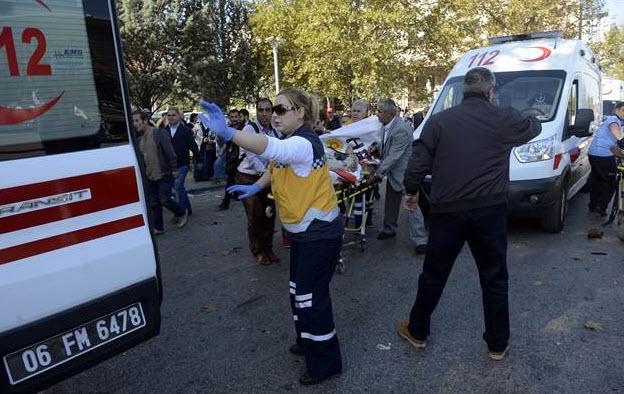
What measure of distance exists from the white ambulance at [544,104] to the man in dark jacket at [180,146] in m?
4.14

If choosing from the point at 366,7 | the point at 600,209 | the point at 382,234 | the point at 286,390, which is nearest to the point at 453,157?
the point at 286,390

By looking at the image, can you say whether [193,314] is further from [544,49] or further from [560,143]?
[544,49]

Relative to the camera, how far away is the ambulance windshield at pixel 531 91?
6.55 m

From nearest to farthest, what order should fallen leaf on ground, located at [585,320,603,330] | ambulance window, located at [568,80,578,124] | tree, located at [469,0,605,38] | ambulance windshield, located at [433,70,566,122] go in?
fallen leaf on ground, located at [585,320,603,330] → ambulance windshield, located at [433,70,566,122] → ambulance window, located at [568,80,578,124] → tree, located at [469,0,605,38]

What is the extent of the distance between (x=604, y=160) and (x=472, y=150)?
521 centimetres

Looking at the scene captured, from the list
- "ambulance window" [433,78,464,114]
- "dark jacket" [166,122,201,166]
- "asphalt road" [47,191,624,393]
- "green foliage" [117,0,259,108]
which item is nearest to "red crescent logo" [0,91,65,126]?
"asphalt road" [47,191,624,393]

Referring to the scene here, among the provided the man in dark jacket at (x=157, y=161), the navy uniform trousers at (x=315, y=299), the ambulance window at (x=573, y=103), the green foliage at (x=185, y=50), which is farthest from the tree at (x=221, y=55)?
the navy uniform trousers at (x=315, y=299)

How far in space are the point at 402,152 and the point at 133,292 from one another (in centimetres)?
428

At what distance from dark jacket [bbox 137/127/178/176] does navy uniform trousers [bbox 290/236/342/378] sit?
185 inches

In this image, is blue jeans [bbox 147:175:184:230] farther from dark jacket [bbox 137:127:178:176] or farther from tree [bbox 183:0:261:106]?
tree [bbox 183:0:261:106]

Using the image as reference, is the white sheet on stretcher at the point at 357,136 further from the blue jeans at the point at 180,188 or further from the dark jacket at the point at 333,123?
the dark jacket at the point at 333,123

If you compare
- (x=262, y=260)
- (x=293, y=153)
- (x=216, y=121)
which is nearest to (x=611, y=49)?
(x=262, y=260)

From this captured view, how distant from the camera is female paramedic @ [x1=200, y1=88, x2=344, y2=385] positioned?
2.94 meters

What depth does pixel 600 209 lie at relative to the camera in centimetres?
750
